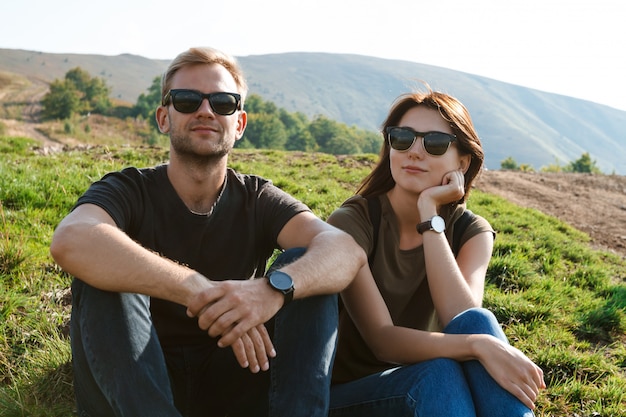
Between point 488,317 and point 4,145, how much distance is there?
11.3 meters

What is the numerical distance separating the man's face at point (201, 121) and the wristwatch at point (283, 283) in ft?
3.22

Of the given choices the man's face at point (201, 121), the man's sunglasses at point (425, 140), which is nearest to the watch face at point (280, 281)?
the man's face at point (201, 121)

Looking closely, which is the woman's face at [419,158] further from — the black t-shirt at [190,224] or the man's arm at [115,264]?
the man's arm at [115,264]

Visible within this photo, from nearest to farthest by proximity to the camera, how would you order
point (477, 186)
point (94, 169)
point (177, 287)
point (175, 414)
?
point (175, 414)
point (177, 287)
point (94, 169)
point (477, 186)

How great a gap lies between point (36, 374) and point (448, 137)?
3054 mm

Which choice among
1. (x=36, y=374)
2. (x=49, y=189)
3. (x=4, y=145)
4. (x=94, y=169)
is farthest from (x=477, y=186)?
(x=36, y=374)

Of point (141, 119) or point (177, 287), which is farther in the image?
point (141, 119)

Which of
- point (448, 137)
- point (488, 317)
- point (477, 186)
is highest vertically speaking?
point (448, 137)

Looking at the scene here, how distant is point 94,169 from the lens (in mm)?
8266

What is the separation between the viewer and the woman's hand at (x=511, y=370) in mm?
2707

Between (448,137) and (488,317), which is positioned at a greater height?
(448,137)

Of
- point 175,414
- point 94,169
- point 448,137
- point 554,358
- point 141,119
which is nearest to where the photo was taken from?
point 175,414

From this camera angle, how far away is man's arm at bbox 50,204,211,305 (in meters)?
2.66

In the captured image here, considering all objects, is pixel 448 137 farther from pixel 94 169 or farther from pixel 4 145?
pixel 4 145
